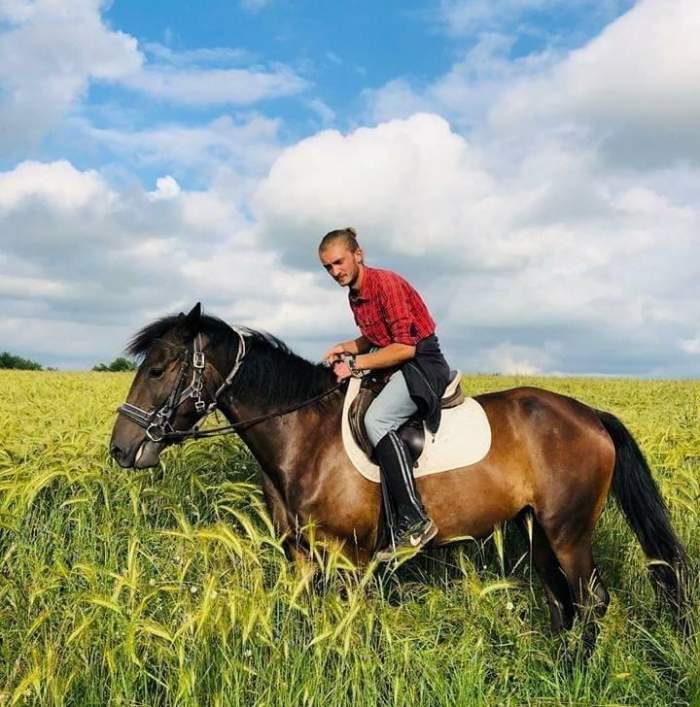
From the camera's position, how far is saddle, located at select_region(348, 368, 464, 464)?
4.92 m

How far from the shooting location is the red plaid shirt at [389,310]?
16.0 feet

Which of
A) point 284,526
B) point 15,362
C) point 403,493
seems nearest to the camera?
point 403,493

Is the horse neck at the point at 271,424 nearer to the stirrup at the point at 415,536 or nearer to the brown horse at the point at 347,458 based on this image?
the brown horse at the point at 347,458

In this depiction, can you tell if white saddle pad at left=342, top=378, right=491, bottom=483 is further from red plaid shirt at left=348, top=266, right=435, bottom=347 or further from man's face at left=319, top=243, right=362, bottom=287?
man's face at left=319, top=243, right=362, bottom=287

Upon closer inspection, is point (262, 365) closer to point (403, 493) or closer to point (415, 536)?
point (403, 493)

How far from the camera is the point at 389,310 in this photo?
4.89 metres

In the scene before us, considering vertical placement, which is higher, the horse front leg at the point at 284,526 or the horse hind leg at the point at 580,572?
the horse front leg at the point at 284,526

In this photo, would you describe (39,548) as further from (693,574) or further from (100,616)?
(693,574)

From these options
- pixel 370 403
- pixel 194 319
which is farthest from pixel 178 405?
pixel 370 403

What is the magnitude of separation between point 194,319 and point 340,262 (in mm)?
1099

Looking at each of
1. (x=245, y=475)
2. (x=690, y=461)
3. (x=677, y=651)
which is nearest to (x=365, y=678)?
(x=677, y=651)

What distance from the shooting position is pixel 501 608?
491 centimetres

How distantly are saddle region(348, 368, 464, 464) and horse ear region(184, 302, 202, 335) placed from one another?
4.12 feet

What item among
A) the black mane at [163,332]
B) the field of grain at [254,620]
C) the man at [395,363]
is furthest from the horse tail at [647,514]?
the black mane at [163,332]
